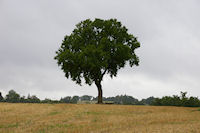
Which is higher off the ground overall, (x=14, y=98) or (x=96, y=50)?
(x=96, y=50)

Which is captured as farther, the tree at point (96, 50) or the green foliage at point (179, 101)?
the green foliage at point (179, 101)

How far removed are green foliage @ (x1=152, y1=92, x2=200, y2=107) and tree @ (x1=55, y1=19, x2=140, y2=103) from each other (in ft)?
90.7

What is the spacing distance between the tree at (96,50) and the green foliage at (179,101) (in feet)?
90.7

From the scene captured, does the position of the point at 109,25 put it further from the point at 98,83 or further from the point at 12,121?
the point at 12,121

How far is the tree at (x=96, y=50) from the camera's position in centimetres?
4381

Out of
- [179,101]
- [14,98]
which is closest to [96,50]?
[179,101]

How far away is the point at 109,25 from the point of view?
157 feet

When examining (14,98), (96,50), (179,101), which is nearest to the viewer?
(96,50)

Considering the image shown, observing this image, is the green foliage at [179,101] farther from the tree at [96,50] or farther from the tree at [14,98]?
the tree at [14,98]

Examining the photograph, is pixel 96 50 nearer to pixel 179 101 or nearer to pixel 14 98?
pixel 179 101

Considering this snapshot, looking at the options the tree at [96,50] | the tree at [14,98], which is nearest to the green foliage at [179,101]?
the tree at [96,50]

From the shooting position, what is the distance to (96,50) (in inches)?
1694

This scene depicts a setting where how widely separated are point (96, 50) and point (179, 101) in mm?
39503

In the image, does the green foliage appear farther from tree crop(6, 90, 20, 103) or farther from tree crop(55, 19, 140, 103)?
tree crop(6, 90, 20, 103)
